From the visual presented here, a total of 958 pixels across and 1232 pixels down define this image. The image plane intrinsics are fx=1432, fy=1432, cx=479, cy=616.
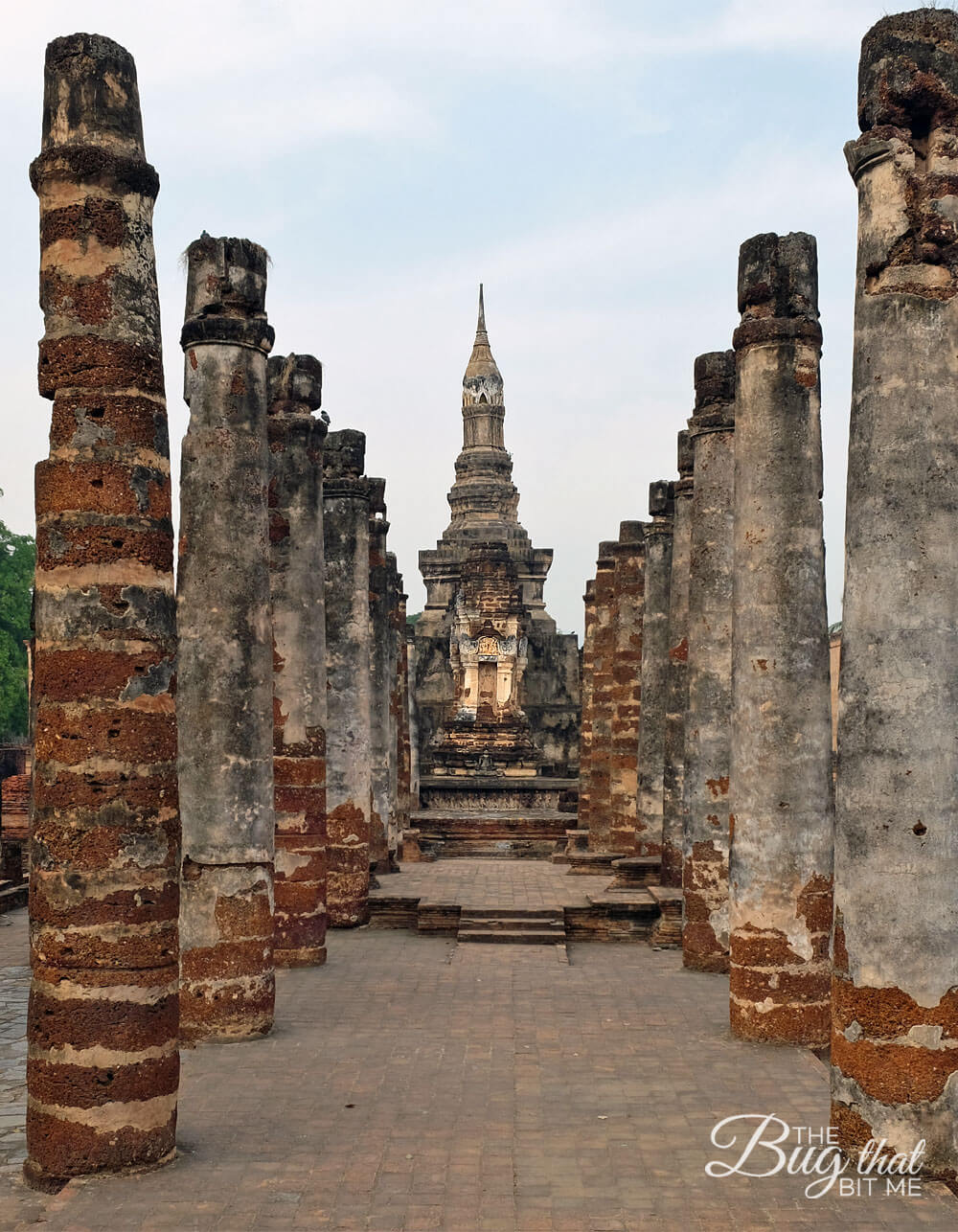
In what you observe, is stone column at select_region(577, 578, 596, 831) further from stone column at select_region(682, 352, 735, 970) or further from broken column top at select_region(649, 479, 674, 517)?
stone column at select_region(682, 352, 735, 970)

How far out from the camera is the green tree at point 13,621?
141 ft

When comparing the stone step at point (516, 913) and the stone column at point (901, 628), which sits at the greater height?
the stone column at point (901, 628)

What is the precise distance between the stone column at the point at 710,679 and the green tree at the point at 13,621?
32220 millimetres

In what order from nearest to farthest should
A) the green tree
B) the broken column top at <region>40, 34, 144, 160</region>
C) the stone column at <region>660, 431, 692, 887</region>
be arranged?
the broken column top at <region>40, 34, 144, 160</region>, the stone column at <region>660, 431, 692, 887</region>, the green tree

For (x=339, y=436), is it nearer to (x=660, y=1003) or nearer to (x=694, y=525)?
(x=694, y=525)

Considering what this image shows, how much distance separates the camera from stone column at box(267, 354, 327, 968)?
46.0 feet

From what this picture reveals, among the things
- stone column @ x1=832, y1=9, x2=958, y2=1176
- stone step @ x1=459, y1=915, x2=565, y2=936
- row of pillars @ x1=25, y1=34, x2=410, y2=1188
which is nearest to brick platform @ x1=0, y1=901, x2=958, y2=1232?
row of pillars @ x1=25, y1=34, x2=410, y2=1188

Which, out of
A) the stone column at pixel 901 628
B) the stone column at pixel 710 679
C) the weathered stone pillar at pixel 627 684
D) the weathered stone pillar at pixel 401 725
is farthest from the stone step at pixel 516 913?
the stone column at pixel 901 628

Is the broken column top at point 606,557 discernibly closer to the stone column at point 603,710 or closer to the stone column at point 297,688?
the stone column at point 603,710

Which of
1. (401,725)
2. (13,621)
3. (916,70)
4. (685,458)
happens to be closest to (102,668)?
(916,70)

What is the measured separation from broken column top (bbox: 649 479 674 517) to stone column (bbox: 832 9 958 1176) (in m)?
11.8

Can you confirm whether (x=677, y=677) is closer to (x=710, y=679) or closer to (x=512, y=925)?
(x=512, y=925)

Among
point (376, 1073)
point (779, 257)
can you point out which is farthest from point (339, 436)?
point (376, 1073)

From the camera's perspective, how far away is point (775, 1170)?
296 inches
